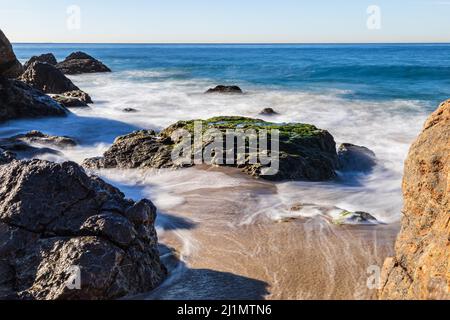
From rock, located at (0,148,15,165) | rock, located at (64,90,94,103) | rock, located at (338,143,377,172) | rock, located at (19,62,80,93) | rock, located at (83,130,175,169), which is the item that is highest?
rock, located at (19,62,80,93)

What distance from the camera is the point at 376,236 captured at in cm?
560

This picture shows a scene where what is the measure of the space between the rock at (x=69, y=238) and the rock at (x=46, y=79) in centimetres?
1625

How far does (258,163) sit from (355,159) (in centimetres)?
300

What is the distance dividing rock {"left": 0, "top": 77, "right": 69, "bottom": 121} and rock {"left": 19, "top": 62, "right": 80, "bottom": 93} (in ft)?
17.3

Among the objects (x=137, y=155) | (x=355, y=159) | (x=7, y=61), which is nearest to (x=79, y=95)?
(x=7, y=61)

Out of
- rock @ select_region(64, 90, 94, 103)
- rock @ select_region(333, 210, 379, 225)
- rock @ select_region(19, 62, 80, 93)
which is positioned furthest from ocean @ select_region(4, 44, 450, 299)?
rock @ select_region(19, 62, 80, 93)

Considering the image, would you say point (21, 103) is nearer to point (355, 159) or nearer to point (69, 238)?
point (355, 159)

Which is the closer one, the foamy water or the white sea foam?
the foamy water

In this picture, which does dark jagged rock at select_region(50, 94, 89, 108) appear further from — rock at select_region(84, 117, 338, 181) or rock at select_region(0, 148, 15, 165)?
rock at select_region(0, 148, 15, 165)

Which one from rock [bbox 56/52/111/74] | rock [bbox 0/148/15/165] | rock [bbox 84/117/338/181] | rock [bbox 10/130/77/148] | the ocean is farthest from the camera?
rock [bbox 56/52/111/74]

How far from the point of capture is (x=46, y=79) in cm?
1977

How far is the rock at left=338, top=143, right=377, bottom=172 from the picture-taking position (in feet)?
32.0

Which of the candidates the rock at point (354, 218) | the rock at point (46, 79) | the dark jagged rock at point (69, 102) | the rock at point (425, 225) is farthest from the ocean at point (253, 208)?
the rock at point (46, 79)

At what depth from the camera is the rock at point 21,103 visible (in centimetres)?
1359
